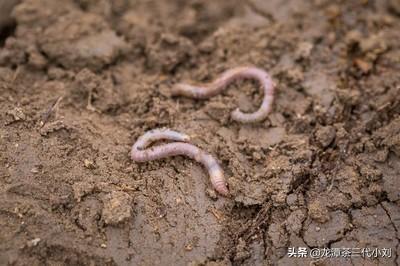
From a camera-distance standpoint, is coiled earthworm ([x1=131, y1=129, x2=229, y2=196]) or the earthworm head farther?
the earthworm head

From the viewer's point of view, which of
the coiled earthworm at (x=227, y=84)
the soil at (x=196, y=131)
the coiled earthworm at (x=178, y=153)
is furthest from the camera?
the coiled earthworm at (x=227, y=84)

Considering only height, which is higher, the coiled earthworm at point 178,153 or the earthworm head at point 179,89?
the earthworm head at point 179,89

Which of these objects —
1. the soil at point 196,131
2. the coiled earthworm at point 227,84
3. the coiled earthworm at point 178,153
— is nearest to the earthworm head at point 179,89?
the coiled earthworm at point 227,84

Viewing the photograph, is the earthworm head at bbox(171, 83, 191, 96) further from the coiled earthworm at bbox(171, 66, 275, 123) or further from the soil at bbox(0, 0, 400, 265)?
the soil at bbox(0, 0, 400, 265)

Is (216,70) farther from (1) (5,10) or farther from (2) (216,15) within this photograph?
(1) (5,10)

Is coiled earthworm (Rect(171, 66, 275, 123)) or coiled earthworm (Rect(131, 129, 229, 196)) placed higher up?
coiled earthworm (Rect(171, 66, 275, 123))

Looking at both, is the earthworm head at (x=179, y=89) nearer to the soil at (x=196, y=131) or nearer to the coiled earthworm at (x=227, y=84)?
the coiled earthworm at (x=227, y=84)

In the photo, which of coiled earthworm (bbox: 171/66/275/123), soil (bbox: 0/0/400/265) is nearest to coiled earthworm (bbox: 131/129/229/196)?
soil (bbox: 0/0/400/265)

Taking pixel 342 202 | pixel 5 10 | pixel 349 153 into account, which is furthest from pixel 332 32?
pixel 5 10

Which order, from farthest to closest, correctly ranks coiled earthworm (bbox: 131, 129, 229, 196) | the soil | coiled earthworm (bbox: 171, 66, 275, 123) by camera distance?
coiled earthworm (bbox: 171, 66, 275, 123) < coiled earthworm (bbox: 131, 129, 229, 196) < the soil
